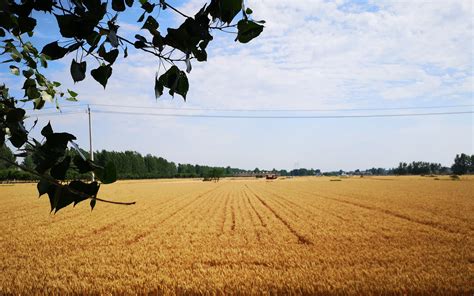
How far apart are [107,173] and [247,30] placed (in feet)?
1.81

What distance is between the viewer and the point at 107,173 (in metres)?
0.91

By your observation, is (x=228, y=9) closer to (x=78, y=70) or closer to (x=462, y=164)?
(x=78, y=70)

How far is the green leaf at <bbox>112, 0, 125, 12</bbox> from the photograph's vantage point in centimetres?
107

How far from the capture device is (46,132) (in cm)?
100

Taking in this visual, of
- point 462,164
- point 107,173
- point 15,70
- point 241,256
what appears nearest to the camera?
point 107,173

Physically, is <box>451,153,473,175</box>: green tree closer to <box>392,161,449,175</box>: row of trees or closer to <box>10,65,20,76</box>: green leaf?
<box>392,161,449,175</box>: row of trees

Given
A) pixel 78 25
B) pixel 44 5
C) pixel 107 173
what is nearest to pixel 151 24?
pixel 78 25

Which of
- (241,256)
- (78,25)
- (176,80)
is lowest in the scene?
(241,256)

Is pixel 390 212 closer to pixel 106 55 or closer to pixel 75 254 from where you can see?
pixel 75 254

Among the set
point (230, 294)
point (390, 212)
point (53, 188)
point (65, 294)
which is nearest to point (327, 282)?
point (230, 294)

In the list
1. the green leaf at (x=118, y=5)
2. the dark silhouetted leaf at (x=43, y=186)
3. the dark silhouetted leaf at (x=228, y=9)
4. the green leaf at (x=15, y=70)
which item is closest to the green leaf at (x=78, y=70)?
the green leaf at (x=118, y=5)

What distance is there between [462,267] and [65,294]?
31.6 ft

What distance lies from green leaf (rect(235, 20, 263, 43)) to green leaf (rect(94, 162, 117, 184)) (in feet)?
1.64

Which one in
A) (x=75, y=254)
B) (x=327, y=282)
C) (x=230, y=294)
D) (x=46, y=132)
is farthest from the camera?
(x=75, y=254)
